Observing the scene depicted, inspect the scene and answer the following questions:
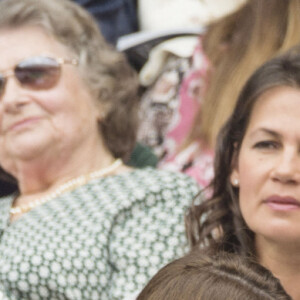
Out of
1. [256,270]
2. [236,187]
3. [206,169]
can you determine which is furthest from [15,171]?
[256,270]

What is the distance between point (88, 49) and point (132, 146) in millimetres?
363

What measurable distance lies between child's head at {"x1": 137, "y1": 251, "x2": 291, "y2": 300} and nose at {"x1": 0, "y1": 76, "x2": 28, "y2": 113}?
0.98 meters

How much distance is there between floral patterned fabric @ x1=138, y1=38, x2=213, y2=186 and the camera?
260cm

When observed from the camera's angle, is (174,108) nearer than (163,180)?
No

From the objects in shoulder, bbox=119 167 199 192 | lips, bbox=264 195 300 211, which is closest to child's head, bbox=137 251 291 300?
lips, bbox=264 195 300 211

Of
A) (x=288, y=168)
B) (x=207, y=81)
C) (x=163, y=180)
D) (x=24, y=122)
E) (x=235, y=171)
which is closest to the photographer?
(x=288, y=168)

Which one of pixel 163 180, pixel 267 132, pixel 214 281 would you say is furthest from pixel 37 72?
pixel 214 281

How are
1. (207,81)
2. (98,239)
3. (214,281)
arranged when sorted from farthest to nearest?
(207,81) → (98,239) → (214,281)

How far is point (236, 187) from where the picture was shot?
1885mm

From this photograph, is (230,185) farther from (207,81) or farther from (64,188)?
(207,81)

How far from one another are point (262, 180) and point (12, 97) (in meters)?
0.91

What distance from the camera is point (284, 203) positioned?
1.59 m

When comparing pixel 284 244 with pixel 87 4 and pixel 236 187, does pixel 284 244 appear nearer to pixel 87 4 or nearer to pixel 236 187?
pixel 236 187

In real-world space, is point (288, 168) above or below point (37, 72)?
below
